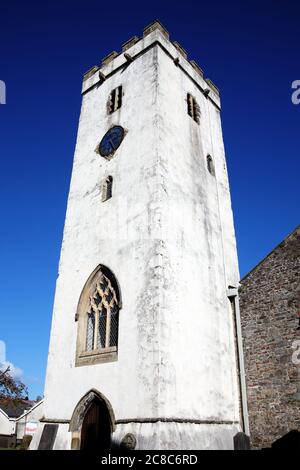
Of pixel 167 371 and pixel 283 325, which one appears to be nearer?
pixel 167 371

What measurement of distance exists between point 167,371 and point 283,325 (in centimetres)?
418

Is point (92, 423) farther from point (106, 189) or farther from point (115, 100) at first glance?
point (115, 100)

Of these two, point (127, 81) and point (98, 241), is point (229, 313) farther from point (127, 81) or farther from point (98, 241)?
point (127, 81)

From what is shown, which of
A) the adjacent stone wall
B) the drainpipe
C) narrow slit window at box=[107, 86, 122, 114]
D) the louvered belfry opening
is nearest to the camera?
the adjacent stone wall

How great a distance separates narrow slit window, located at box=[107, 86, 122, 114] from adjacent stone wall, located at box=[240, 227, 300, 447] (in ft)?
29.5

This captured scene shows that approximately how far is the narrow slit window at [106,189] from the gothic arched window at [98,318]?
2.90 metres

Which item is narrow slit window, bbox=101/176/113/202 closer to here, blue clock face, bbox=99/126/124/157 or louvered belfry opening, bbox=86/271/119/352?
blue clock face, bbox=99/126/124/157

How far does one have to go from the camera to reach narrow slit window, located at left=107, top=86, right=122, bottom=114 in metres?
16.4

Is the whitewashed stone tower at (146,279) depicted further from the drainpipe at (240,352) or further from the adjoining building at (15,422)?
the adjoining building at (15,422)

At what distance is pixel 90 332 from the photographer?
12602 millimetres

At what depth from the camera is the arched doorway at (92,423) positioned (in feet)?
35.0

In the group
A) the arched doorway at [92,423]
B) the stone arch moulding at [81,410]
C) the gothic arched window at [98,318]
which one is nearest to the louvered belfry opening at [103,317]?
the gothic arched window at [98,318]

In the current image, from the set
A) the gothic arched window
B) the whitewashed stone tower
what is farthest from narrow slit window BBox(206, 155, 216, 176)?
the gothic arched window
